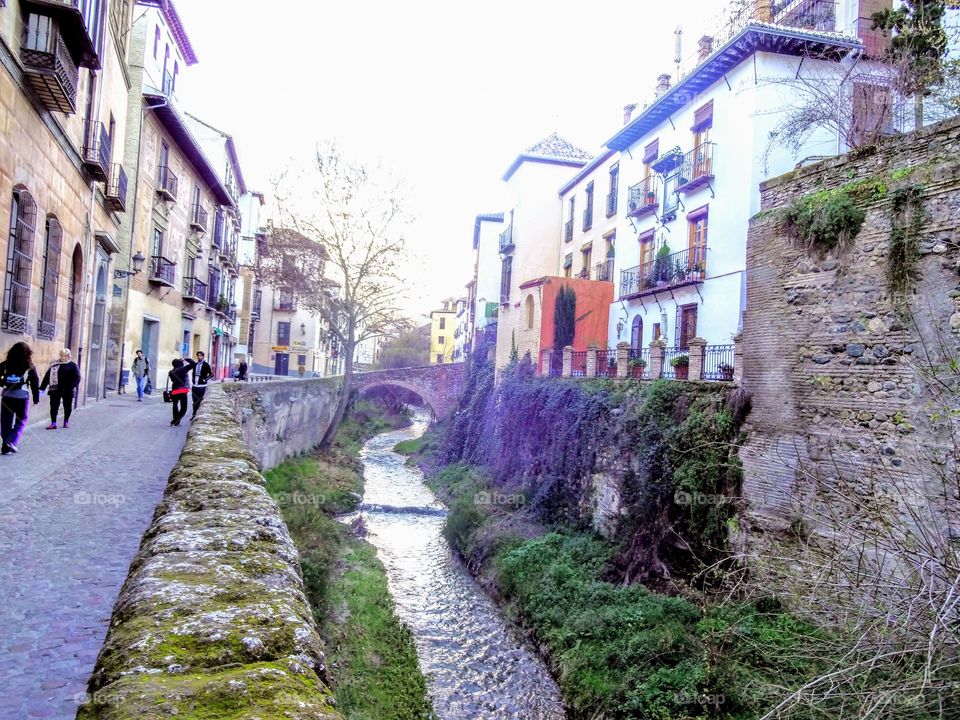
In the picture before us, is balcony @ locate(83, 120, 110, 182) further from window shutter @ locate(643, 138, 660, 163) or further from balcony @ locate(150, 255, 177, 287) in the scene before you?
window shutter @ locate(643, 138, 660, 163)

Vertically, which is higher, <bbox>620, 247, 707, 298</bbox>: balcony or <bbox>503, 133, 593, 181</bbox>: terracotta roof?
<bbox>503, 133, 593, 181</bbox>: terracotta roof

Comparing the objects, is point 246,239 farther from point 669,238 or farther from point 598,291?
point 669,238

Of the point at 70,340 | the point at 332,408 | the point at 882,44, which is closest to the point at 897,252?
the point at 882,44

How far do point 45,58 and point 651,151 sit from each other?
15.4 m

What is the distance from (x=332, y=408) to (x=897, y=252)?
21156 mm

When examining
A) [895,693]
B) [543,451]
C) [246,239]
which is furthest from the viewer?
[246,239]

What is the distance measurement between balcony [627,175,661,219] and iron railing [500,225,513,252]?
9.57 metres

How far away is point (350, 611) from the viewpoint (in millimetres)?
10727

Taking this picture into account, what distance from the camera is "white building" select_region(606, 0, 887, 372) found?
14555mm

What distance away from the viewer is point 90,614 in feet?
10.2

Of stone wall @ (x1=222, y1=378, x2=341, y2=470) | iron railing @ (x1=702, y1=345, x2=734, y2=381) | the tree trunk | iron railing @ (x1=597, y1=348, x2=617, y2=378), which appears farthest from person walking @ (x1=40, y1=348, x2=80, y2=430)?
the tree trunk

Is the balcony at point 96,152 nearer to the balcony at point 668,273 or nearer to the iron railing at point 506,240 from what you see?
the balcony at point 668,273

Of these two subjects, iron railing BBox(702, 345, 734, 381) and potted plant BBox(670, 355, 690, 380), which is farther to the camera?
potted plant BBox(670, 355, 690, 380)

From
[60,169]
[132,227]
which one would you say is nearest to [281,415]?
[132,227]
